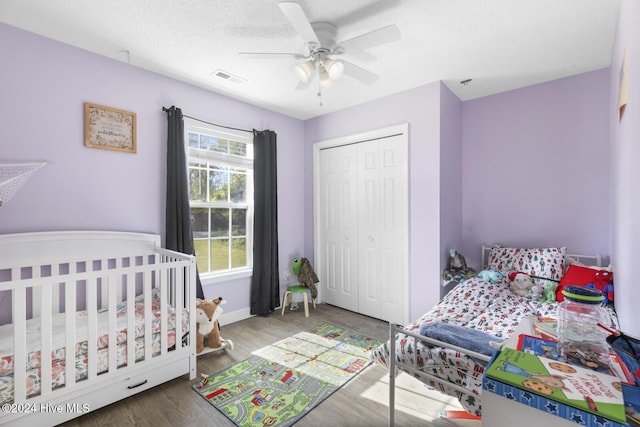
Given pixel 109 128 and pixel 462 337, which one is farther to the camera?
pixel 109 128

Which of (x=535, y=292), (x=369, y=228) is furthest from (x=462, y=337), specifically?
(x=369, y=228)

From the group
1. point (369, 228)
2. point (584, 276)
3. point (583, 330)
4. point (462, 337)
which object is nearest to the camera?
point (583, 330)

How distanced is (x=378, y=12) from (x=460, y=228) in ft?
7.71

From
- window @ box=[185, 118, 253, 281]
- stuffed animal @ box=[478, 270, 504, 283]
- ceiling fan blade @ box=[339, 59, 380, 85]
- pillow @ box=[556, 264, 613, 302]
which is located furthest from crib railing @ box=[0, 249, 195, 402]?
pillow @ box=[556, 264, 613, 302]

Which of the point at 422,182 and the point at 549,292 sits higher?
the point at 422,182

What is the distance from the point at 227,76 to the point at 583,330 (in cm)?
287

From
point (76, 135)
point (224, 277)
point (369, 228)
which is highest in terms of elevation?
point (76, 135)

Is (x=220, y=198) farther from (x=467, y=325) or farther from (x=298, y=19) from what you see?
(x=467, y=325)

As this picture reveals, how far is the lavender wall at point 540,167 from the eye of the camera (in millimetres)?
2539

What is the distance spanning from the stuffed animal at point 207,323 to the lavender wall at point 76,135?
559mm

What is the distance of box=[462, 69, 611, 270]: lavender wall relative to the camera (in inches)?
100.0

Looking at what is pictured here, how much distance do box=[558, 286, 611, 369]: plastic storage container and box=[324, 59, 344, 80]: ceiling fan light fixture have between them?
1.64 metres

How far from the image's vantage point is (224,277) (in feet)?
9.98

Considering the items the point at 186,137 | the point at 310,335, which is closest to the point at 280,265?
the point at 310,335
